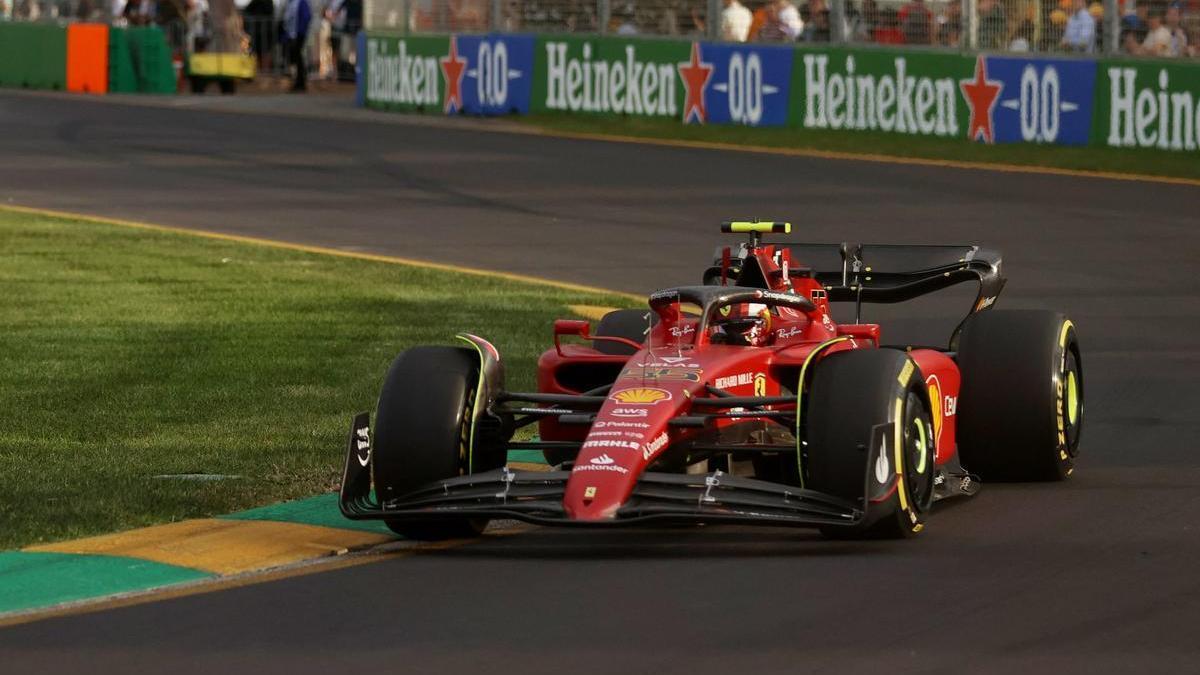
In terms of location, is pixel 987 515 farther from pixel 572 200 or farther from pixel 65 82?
pixel 65 82

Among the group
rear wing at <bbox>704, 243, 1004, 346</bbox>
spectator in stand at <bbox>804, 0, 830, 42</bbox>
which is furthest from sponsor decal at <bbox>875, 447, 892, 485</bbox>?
spectator in stand at <bbox>804, 0, 830, 42</bbox>

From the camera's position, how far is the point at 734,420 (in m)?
8.47

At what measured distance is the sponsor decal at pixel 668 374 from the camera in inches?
325

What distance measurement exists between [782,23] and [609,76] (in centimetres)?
317

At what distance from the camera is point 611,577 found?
772 cm

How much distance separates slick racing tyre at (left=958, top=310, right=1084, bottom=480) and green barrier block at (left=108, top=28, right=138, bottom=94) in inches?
1249

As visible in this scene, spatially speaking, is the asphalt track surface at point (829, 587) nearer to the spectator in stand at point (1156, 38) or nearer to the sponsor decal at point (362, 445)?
the sponsor decal at point (362, 445)

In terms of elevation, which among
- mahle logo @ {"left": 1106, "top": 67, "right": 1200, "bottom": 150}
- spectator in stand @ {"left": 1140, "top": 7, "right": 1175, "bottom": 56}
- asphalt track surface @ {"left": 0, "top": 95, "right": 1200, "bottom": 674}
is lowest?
asphalt track surface @ {"left": 0, "top": 95, "right": 1200, "bottom": 674}

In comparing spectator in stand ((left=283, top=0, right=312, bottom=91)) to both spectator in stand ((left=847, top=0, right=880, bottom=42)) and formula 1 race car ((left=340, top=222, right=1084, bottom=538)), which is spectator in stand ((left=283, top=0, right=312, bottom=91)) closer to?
spectator in stand ((left=847, top=0, right=880, bottom=42))

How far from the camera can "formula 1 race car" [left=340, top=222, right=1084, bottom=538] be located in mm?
7859

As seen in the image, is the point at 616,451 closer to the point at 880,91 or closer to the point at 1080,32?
the point at 1080,32

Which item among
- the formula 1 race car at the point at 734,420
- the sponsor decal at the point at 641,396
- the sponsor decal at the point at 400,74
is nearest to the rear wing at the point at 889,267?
the formula 1 race car at the point at 734,420

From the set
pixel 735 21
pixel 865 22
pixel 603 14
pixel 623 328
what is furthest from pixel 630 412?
pixel 603 14

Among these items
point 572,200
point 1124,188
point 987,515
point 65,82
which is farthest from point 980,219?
point 65,82
